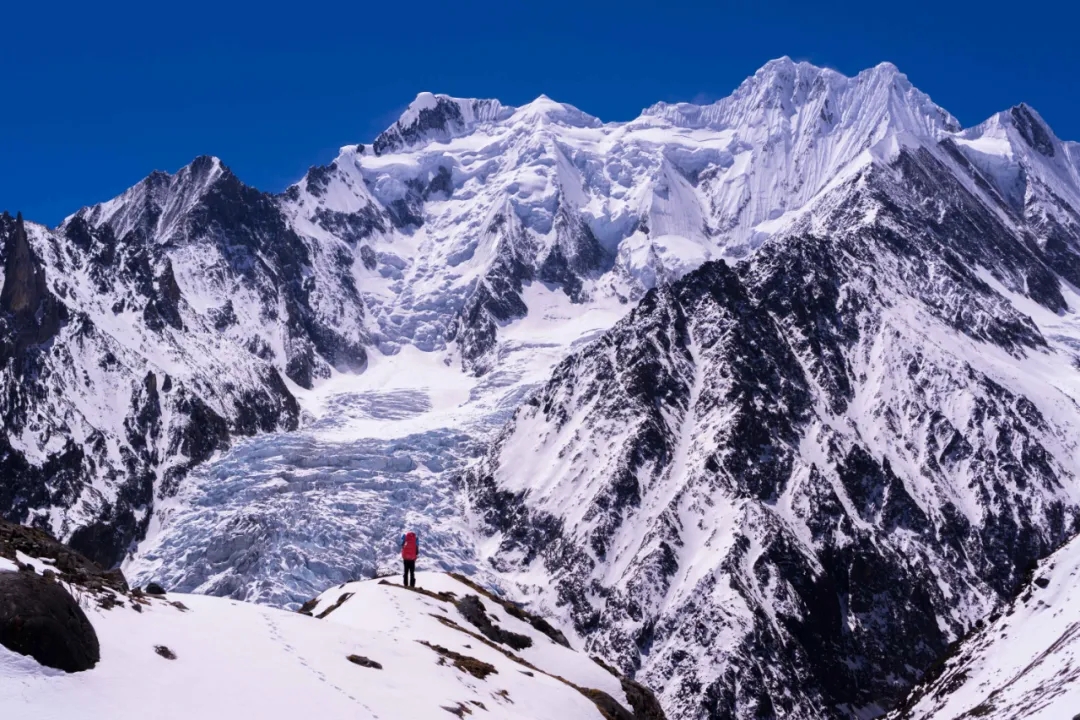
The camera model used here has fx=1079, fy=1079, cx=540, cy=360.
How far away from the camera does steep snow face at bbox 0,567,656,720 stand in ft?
82.1

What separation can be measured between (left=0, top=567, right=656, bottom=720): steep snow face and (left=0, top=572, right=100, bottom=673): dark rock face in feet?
0.96

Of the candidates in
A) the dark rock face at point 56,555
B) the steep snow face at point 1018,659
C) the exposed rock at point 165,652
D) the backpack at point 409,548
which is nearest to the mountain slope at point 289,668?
the exposed rock at point 165,652

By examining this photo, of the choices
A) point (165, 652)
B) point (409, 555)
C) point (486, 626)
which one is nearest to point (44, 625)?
point (165, 652)

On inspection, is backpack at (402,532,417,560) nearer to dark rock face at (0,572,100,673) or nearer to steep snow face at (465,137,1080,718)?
dark rock face at (0,572,100,673)

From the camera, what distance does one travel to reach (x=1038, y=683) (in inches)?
1773

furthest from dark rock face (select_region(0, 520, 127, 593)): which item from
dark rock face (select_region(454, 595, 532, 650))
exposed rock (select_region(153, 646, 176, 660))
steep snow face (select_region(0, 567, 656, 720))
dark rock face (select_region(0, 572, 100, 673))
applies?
dark rock face (select_region(454, 595, 532, 650))

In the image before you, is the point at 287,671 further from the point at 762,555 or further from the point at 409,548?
the point at 762,555

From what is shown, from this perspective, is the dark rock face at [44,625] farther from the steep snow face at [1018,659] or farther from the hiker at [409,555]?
the steep snow face at [1018,659]

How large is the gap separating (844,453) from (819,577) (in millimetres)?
32655

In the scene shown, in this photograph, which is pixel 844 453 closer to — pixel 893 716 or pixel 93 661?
pixel 893 716

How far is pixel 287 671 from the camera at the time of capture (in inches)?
1232

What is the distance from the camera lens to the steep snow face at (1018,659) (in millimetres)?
45062

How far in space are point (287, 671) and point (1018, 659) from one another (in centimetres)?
3881

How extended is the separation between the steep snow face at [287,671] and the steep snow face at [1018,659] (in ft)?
58.0
